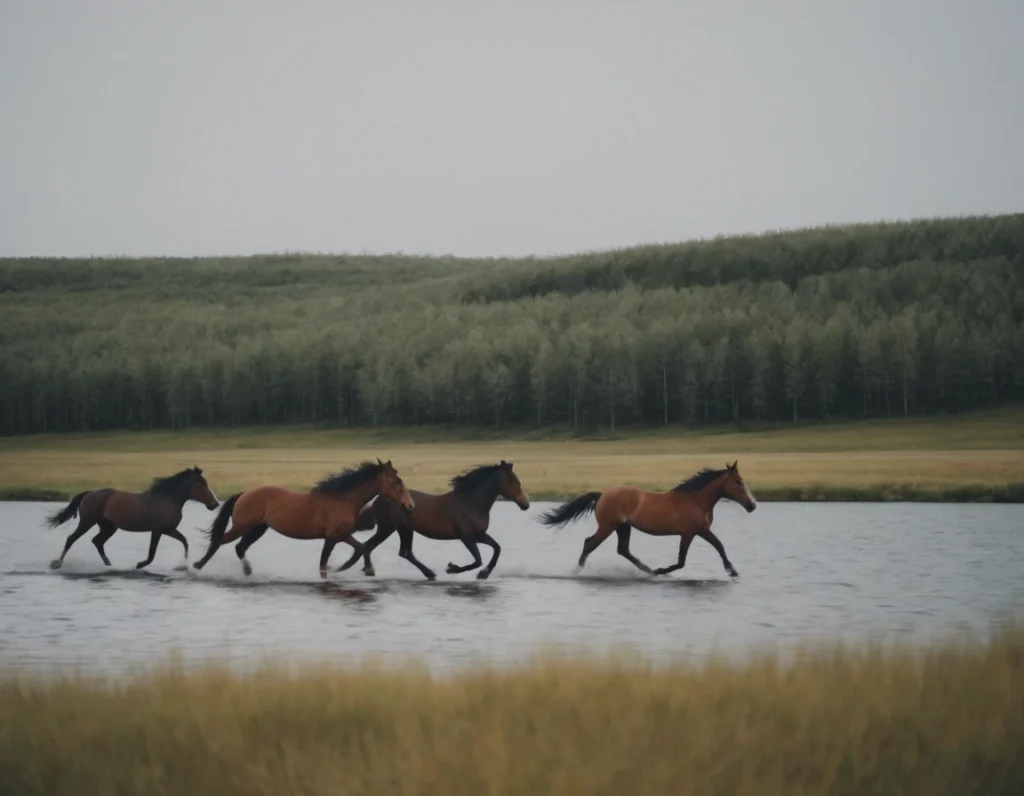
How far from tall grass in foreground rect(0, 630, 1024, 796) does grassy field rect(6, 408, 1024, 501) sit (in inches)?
1360

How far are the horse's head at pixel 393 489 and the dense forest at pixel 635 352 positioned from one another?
300ft

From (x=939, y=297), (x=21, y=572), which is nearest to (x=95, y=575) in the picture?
(x=21, y=572)

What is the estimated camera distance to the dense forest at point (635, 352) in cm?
11106

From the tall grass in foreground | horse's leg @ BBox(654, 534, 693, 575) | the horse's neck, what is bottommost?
horse's leg @ BBox(654, 534, 693, 575)

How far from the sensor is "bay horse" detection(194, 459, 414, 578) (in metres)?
20.8

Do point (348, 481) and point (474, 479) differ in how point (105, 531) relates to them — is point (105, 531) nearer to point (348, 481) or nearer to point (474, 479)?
point (348, 481)

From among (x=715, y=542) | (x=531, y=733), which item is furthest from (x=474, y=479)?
(x=531, y=733)

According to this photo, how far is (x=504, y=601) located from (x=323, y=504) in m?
3.39

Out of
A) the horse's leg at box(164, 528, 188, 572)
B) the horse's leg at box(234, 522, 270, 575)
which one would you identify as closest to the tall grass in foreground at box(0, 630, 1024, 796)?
the horse's leg at box(234, 522, 270, 575)

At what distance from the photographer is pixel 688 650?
1460cm

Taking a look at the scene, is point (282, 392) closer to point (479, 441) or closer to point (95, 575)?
point (479, 441)

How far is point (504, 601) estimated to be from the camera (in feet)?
64.1

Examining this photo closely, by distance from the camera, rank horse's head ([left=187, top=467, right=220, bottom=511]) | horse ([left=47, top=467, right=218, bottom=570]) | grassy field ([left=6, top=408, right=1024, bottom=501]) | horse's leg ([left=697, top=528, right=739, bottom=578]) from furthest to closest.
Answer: grassy field ([left=6, top=408, right=1024, bottom=501]) < horse's head ([left=187, top=467, right=220, bottom=511]) < horse ([left=47, top=467, right=218, bottom=570]) < horse's leg ([left=697, top=528, right=739, bottom=578])

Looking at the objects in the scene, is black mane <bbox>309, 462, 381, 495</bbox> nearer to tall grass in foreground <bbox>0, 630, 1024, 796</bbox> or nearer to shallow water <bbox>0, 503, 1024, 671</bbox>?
shallow water <bbox>0, 503, 1024, 671</bbox>
